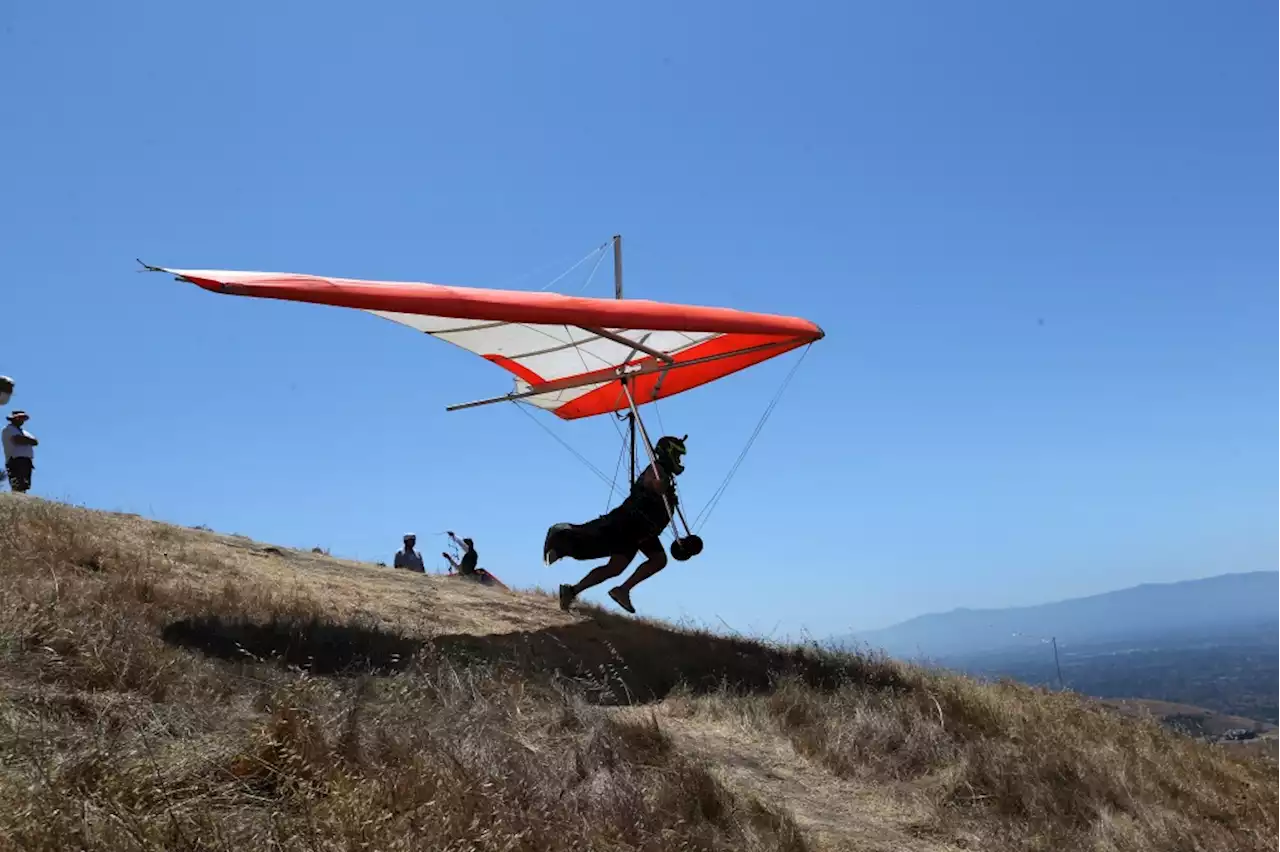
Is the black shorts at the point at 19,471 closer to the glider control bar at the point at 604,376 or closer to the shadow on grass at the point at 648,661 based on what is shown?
the glider control bar at the point at 604,376

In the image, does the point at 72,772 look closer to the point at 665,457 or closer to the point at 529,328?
the point at 665,457

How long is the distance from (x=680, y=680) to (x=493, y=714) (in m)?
2.87

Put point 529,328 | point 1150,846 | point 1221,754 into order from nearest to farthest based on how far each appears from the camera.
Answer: point 1150,846 → point 1221,754 → point 529,328

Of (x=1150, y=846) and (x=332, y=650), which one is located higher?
(x=332, y=650)

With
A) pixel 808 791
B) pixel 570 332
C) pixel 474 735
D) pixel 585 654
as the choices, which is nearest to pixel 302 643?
pixel 474 735

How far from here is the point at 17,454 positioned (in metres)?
10.8

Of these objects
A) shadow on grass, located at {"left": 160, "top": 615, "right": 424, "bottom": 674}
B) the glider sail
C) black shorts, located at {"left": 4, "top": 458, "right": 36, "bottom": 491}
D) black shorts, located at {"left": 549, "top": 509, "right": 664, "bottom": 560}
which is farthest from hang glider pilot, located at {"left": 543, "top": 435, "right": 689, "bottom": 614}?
black shorts, located at {"left": 4, "top": 458, "right": 36, "bottom": 491}

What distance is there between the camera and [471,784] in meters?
3.51

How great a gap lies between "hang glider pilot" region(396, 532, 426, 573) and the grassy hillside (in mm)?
4758

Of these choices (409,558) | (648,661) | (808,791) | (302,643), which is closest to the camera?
(808,791)

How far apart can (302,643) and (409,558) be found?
8517 millimetres

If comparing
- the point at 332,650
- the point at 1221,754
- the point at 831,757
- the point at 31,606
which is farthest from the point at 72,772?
the point at 1221,754

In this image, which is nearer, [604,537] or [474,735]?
[474,735]

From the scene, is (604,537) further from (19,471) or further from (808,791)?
(19,471)
